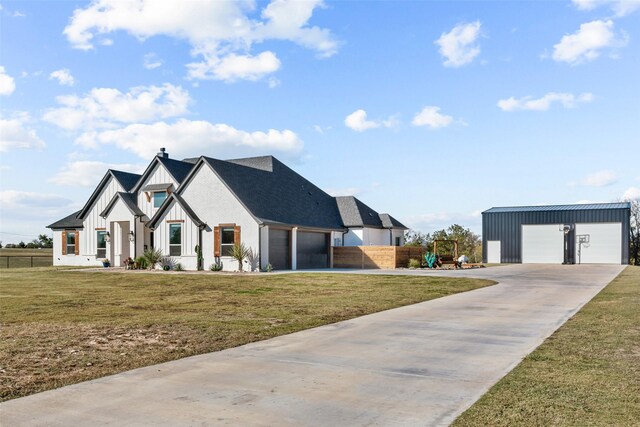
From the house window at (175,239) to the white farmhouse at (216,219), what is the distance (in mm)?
61

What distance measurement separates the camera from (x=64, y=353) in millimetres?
7953

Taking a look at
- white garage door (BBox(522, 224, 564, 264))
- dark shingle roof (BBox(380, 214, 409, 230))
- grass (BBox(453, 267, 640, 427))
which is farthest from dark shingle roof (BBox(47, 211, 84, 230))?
grass (BBox(453, 267, 640, 427))

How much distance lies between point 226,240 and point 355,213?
1235 cm

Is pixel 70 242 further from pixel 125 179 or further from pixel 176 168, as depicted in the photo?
pixel 176 168

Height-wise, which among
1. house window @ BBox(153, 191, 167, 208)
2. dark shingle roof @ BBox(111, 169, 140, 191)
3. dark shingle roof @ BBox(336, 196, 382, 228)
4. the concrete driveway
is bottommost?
the concrete driveway

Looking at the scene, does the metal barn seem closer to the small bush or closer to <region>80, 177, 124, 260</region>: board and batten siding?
the small bush

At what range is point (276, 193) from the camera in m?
34.9

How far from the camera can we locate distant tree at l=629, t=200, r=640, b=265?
170 feet

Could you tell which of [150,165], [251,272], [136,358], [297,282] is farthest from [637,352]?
[150,165]

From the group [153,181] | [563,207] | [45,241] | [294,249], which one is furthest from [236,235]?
[45,241]

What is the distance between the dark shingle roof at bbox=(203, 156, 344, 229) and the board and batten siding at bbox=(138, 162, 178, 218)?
15.7 feet

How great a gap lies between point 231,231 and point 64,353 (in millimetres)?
23188

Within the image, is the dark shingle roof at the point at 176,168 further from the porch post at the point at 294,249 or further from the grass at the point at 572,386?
the grass at the point at 572,386

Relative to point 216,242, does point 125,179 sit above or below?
above
